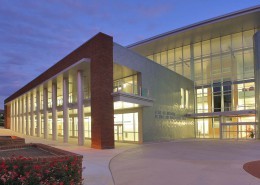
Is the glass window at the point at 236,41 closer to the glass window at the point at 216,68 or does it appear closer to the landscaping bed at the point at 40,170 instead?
the glass window at the point at 216,68

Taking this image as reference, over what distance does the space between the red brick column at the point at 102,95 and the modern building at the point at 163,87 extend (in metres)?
0.08

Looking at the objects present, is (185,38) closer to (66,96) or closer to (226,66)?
(226,66)

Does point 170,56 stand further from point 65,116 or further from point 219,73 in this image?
point 65,116

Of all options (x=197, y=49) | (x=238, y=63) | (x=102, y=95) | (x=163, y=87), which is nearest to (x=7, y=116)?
(x=197, y=49)

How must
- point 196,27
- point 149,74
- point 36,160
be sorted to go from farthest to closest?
point 196,27 < point 149,74 < point 36,160

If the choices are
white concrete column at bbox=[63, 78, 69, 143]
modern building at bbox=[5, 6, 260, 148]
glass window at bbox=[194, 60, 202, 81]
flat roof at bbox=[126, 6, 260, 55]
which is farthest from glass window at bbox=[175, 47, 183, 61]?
white concrete column at bbox=[63, 78, 69, 143]

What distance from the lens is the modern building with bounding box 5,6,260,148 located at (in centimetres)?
2173

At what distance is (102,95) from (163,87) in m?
10.9

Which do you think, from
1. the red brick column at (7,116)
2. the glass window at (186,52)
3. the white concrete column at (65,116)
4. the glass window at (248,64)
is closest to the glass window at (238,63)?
the glass window at (248,64)

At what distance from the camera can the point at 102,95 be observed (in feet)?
68.5

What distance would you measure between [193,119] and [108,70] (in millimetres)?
20658

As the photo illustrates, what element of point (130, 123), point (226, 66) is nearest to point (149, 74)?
point (130, 123)

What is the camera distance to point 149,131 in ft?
86.7

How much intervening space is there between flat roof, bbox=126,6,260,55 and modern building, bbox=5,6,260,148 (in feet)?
0.37
